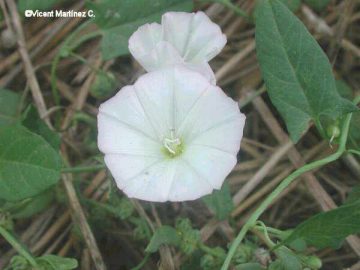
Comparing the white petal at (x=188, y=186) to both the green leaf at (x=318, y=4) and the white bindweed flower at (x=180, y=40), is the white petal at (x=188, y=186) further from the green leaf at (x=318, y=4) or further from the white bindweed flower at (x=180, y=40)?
the green leaf at (x=318, y=4)

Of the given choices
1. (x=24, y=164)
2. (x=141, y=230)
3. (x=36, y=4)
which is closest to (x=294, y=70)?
(x=141, y=230)

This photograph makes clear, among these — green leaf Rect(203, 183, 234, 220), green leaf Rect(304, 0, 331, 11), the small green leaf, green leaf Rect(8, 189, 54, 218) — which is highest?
green leaf Rect(304, 0, 331, 11)

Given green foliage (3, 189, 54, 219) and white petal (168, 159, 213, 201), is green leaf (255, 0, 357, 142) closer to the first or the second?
white petal (168, 159, 213, 201)

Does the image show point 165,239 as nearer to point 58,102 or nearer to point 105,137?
point 105,137

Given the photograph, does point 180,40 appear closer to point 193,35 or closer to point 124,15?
point 193,35

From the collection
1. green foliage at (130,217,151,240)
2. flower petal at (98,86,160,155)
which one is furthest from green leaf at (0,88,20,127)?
flower petal at (98,86,160,155)

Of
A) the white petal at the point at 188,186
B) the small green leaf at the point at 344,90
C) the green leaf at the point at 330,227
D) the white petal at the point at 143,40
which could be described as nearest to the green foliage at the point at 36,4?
the white petal at the point at 143,40

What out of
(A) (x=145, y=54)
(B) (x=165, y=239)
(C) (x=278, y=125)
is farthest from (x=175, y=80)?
(C) (x=278, y=125)
